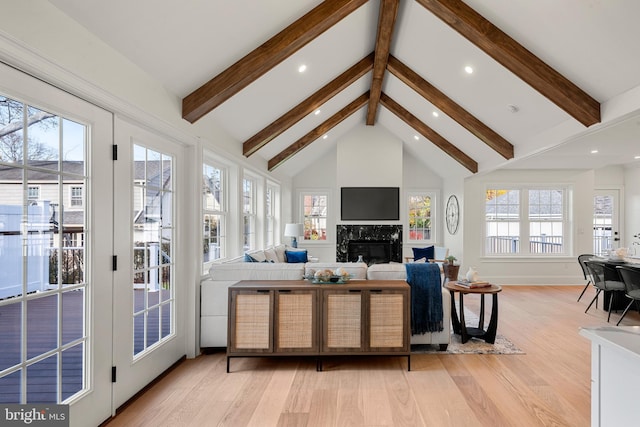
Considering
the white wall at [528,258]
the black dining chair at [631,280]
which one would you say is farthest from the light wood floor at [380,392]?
the white wall at [528,258]

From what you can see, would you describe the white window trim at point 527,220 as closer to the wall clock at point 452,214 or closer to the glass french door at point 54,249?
the wall clock at point 452,214

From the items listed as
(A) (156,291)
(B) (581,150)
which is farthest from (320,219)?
(A) (156,291)

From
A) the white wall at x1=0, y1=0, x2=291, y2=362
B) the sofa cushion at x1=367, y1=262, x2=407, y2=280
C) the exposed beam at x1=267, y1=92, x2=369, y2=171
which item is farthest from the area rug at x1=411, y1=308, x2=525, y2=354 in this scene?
the exposed beam at x1=267, y1=92, x2=369, y2=171

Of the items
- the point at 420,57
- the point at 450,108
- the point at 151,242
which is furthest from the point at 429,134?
the point at 151,242

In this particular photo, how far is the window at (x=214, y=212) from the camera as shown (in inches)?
183

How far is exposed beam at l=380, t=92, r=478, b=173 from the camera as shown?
6.89 m

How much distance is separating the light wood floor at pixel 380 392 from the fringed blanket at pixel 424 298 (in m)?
0.34

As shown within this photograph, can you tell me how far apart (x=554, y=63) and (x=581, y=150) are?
265 centimetres

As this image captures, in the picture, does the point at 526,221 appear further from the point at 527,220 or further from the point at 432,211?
the point at 432,211

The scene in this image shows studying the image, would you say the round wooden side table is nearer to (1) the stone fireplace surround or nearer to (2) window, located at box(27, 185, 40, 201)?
(2) window, located at box(27, 185, 40, 201)

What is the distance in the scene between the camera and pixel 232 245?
17.5ft

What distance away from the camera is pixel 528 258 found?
7.73m

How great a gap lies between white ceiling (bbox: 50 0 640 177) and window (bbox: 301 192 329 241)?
Answer: 8.78 ft

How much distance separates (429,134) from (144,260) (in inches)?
224
